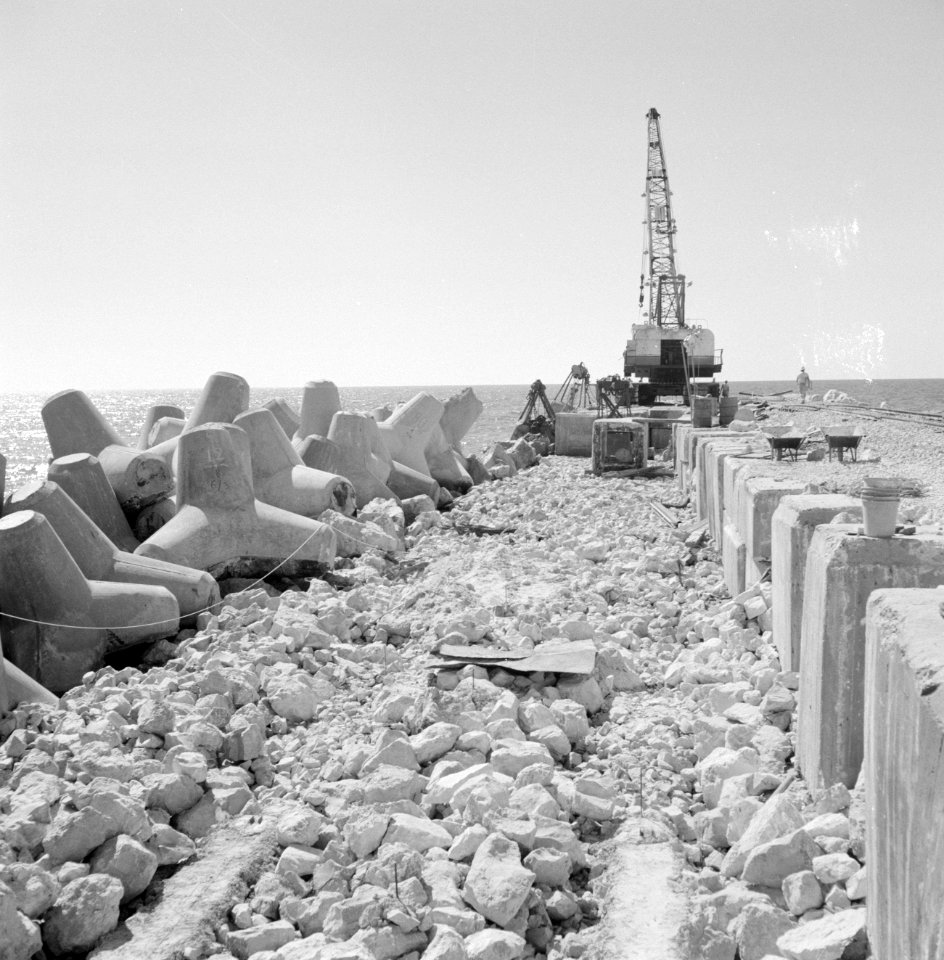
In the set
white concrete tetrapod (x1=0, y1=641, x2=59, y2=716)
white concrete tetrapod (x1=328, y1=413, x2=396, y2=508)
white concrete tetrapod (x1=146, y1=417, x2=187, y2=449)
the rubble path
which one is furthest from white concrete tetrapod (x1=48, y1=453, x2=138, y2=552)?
white concrete tetrapod (x1=146, y1=417, x2=187, y2=449)

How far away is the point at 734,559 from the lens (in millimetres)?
5945

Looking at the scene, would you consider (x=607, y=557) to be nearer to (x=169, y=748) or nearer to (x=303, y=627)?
(x=303, y=627)

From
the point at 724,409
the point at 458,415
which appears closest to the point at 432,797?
the point at 458,415

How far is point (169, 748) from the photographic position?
406 cm

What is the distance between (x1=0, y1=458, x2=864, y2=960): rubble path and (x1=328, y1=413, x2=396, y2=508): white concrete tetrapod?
5705mm

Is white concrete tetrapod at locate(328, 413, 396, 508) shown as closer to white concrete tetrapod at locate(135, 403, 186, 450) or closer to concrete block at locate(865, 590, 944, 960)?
white concrete tetrapod at locate(135, 403, 186, 450)

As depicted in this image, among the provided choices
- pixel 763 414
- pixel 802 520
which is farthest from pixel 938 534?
pixel 763 414

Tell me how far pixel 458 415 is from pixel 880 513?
14393 millimetres

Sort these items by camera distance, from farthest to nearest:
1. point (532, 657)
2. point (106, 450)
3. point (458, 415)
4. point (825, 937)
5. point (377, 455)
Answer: point (458, 415), point (377, 455), point (106, 450), point (532, 657), point (825, 937)

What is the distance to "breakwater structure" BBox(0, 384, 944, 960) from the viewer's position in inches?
104

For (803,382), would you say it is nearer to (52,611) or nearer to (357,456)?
(357,456)

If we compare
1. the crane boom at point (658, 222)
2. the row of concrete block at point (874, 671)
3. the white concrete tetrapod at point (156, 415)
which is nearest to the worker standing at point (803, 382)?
the crane boom at point (658, 222)

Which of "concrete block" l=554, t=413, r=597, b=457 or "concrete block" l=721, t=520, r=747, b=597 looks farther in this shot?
"concrete block" l=554, t=413, r=597, b=457

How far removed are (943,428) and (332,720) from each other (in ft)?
50.9
